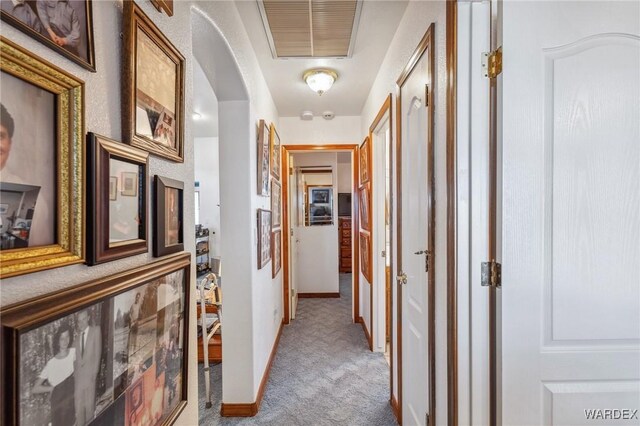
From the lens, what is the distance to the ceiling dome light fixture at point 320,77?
8.31 ft

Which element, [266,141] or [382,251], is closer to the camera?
[266,141]

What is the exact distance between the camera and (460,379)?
1.18 meters

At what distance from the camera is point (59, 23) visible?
55 cm

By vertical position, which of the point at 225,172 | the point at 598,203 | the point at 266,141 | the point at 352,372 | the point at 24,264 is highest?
the point at 266,141

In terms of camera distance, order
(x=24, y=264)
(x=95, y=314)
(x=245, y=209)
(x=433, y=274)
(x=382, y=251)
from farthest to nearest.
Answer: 1. (x=382, y=251)
2. (x=245, y=209)
3. (x=433, y=274)
4. (x=95, y=314)
5. (x=24, y=264)

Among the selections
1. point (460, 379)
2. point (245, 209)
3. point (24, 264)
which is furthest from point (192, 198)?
point (460, 379)

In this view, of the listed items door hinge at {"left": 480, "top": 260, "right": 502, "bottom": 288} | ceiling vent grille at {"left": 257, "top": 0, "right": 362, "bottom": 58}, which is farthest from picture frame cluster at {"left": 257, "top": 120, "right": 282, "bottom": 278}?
door hinge at {"left": 480, "top": 260, "right": 502, "bottom": 288}

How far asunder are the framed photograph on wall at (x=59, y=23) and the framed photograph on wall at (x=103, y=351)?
1.37ft

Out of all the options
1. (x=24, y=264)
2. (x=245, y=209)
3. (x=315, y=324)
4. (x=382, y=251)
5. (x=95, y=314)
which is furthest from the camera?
(x=315, y=324)

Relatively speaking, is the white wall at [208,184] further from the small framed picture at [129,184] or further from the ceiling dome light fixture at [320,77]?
the small framed picture at [129,184]

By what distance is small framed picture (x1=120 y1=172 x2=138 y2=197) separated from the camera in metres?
0.72

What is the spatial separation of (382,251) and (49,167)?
2.76 meters

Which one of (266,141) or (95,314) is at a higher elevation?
(266,141)

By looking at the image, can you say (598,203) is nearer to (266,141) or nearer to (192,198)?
(192,198)
